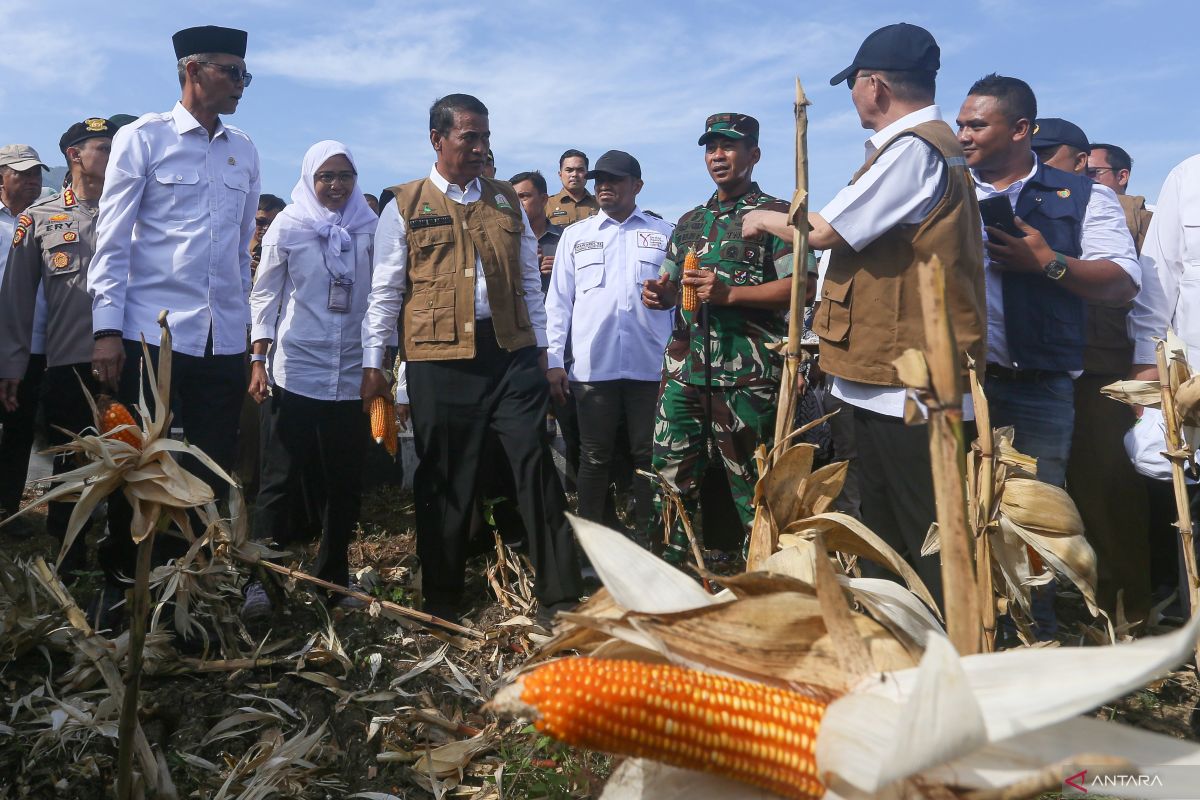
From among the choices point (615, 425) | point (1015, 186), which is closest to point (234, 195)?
point (615, 425)

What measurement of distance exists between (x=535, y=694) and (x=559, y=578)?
10.7 ft

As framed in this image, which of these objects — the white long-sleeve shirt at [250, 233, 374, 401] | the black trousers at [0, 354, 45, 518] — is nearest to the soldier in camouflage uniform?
the white long-sleeve shirt at [250, 233, 374, 401]

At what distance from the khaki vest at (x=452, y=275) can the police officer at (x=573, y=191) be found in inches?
144

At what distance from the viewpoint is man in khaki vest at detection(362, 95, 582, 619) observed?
4.09 metres

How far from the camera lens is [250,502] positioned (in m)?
7.02

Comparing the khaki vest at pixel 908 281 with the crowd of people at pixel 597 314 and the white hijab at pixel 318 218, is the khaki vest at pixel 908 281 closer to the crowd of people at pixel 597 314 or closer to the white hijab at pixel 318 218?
the crowd of people at pixel 597 314

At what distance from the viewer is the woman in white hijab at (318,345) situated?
432cm

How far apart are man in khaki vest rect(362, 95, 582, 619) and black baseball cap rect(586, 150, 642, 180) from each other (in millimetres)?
1430

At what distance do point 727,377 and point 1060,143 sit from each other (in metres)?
2.49

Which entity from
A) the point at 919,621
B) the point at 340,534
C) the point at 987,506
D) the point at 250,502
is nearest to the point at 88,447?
the point at 919,621

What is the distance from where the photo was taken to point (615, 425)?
17.5ft

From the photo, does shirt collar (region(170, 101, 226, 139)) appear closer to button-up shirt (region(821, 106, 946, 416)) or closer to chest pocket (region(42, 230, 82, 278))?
chest pocket (region(42, 230, 82, 278))

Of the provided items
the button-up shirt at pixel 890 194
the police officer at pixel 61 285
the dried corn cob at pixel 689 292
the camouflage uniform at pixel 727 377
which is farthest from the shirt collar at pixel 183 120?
the button-up shirt at pixel 890 194

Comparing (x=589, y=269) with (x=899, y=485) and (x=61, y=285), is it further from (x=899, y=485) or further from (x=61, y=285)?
(x=61, y=285)
